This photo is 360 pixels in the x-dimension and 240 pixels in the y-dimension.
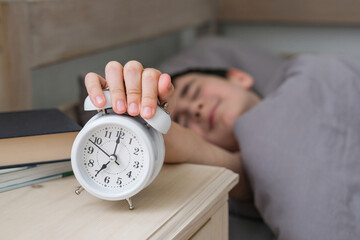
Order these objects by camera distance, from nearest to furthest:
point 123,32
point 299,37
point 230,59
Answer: point 123,32 < point 230,59 < point 299,37

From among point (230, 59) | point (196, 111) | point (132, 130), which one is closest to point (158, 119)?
point (132, 130)

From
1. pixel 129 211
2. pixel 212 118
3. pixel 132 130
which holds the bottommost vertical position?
Result: pixel 212 118

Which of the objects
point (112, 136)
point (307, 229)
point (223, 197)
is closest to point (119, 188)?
point (112, 136)

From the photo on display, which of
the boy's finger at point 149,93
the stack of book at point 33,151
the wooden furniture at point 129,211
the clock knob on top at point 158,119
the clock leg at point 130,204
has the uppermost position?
the boy's finger at point 149,93

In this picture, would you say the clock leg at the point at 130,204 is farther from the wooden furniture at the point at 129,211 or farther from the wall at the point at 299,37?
the wall at the point at 299,37

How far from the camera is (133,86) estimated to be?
2.16 feet

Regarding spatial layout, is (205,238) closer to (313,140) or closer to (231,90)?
(313,140)

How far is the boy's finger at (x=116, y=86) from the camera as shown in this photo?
0.64 metres

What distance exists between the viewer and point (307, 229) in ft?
3.05

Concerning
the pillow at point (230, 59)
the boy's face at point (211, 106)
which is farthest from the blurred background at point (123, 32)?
the boy's face at point (211, 106)

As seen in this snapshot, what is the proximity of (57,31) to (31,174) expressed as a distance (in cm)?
63

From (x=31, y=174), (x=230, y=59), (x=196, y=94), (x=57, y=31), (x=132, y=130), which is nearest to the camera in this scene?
(x=132, y=130)

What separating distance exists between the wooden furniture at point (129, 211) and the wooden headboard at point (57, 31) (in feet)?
1.64

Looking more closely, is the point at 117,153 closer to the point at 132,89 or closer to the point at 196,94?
the point at 132,89
